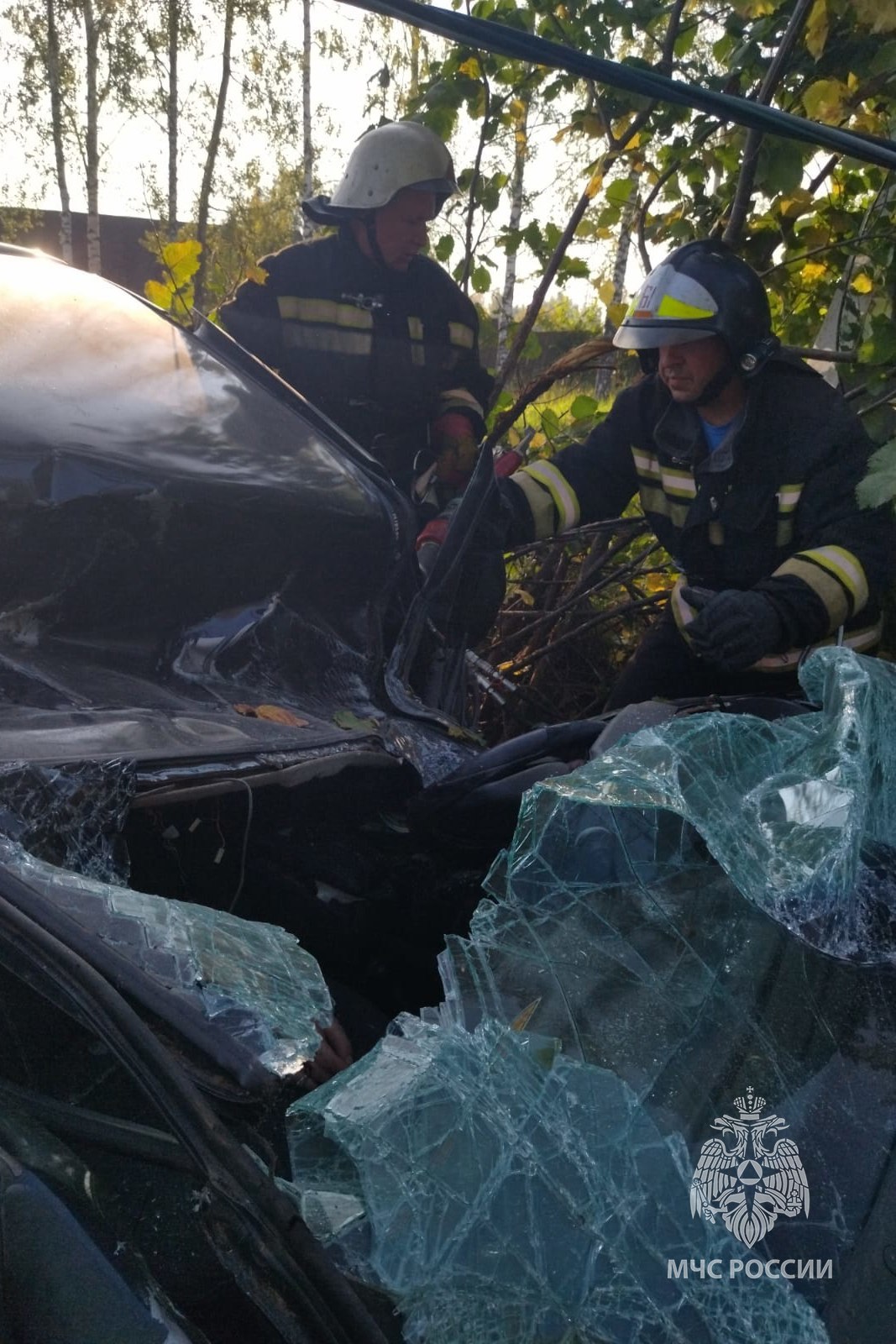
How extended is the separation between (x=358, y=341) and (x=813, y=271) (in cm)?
160

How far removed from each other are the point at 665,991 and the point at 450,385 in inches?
119

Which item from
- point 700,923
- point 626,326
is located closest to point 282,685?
point 700,923

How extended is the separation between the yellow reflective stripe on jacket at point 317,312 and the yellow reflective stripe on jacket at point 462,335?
363 mm

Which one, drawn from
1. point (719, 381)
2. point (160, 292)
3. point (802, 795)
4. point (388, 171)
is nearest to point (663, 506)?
point (719, 381)

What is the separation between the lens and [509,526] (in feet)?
10.4

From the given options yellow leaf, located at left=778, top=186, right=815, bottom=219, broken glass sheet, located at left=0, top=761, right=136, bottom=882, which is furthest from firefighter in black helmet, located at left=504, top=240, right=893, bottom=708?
broken glass sheet, located at left=0, top=761, right=136, bottom=882

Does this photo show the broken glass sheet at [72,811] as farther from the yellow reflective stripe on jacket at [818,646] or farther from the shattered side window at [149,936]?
the yellow reflective stripe on jacket at [818,646]

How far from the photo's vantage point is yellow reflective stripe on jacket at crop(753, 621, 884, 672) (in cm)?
296

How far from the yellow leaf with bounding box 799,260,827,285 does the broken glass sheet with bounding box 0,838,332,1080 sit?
3353mm

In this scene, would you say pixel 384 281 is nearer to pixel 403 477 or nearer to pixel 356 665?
pixel 403 477

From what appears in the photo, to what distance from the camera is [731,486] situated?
303 centimetres

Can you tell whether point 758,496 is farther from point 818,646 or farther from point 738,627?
point 738,627

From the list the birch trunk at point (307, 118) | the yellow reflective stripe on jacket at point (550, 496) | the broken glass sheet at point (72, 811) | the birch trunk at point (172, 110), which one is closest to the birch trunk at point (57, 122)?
the birch trunk at point (172, 110)

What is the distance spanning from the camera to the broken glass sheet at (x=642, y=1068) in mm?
1098
